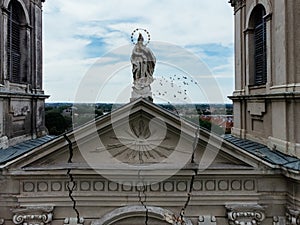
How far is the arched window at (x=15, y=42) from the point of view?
37.2 feet

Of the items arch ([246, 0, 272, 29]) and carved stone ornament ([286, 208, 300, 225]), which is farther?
arch ([246, 0, 272, 29])

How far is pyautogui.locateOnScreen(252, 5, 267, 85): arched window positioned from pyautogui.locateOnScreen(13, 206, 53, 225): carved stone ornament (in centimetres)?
799

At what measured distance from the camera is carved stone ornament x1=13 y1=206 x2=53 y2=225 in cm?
878

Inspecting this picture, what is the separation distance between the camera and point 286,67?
29.4 feet

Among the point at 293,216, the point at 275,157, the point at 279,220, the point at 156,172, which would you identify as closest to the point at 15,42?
the point at 156,172

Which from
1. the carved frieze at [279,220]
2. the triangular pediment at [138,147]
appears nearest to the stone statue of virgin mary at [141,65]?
the triangular pediment at [138,147]

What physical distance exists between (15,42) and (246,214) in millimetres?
9730

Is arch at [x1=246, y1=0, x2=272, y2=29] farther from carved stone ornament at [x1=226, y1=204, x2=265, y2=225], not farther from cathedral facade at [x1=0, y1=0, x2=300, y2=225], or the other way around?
carved stone ornament at [x1=226, y1=204, x2=265, y2=225]

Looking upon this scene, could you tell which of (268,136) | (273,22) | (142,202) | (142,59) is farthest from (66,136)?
(273,22)

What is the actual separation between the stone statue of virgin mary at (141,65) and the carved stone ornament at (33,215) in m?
4.27

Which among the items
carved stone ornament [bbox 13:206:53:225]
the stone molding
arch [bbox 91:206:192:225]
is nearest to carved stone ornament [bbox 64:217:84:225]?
arch [bbox 91:206:192:225]

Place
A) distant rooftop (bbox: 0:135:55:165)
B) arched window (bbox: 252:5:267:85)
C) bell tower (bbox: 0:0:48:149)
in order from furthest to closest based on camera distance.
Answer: arched window (bbox: 252:5:267:85), bell tower (bbox: 0:0:48:149), distant rooftop (bbox: 0:135:55:165)

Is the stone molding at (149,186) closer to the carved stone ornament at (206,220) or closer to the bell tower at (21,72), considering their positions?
the carved stone ornament at (206,220)

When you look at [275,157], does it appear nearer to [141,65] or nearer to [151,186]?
[151,186]
